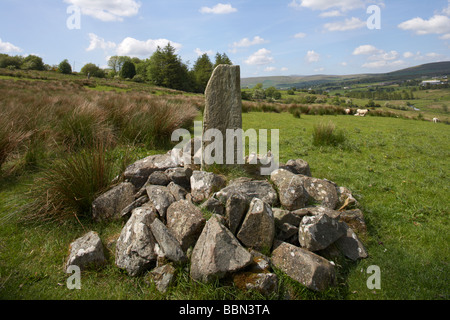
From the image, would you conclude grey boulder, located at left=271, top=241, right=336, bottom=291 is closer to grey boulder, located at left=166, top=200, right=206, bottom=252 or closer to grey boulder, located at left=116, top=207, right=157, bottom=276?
grey boulder, located at left=166, top=200, right=206, bottom=252

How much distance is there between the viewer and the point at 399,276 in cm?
284

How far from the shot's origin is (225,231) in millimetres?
2779

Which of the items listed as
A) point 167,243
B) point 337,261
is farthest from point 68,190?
point 337,261

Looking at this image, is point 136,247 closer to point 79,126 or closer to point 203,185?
point 203,185

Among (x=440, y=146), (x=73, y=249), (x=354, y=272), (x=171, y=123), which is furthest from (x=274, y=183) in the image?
(x=440, y=146)

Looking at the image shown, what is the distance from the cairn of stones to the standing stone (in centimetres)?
113

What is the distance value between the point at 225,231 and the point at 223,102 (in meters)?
2.73

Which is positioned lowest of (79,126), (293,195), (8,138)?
(293,195)

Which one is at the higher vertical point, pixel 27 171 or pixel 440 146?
pixel 27 171

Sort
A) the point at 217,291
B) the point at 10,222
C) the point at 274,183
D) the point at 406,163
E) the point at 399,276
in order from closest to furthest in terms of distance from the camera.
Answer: the point at 217,291 < the point at 399,276 < the point at 10,222 < the point at 274,183 < the point at 406,163
